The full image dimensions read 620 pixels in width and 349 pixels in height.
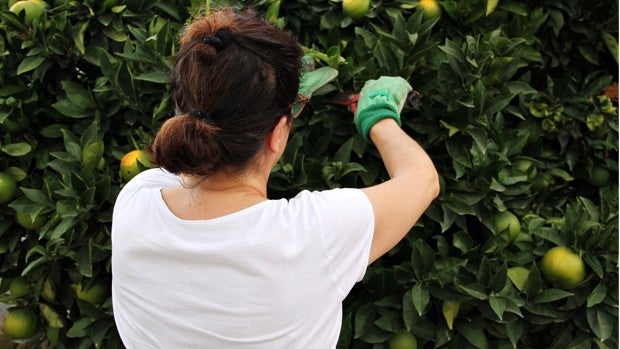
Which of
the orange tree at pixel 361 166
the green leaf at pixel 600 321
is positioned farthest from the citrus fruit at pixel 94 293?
the green leaf at pixel 600 321

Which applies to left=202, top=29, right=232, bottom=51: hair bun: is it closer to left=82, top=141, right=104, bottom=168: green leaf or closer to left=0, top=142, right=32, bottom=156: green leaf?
left=82, top=141, right=104, bottom=168: green leaf

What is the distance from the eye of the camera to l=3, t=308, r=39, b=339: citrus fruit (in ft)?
6.96

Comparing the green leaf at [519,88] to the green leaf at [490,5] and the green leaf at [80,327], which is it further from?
the green leaf at [80,327]

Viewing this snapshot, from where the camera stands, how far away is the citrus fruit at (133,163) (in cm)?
180

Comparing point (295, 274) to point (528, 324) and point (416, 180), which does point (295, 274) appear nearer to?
point (416, 180)

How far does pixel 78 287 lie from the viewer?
6.47 feet

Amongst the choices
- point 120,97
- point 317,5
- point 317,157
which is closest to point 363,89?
point 317,157

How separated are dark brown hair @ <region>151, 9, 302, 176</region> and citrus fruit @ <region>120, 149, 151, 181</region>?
1.73ft

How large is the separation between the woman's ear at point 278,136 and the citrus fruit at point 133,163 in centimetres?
55

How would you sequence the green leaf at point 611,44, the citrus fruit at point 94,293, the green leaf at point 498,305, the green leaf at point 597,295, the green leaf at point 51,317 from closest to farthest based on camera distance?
1. the green leaf at point 498,305
2. the green leaf at point 597,295
3. the citrus fruit at point 94,293
4. the green leaf at point 51,317
5. the green leaf at point 611,44

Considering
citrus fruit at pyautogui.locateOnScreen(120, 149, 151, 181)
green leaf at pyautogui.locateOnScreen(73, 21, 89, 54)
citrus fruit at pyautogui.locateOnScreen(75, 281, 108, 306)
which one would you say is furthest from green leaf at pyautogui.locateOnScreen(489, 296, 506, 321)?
green leaf at pyautogui.locateOnScreen(73, 21, 89, 54)

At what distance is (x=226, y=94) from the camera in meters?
1.20

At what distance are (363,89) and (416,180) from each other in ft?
1.17

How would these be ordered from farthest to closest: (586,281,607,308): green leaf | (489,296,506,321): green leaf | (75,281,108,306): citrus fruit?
(75,281,108,306): citrus fruit → (586,281,607,308): green leaf → (489,296,506,321): green leaf
